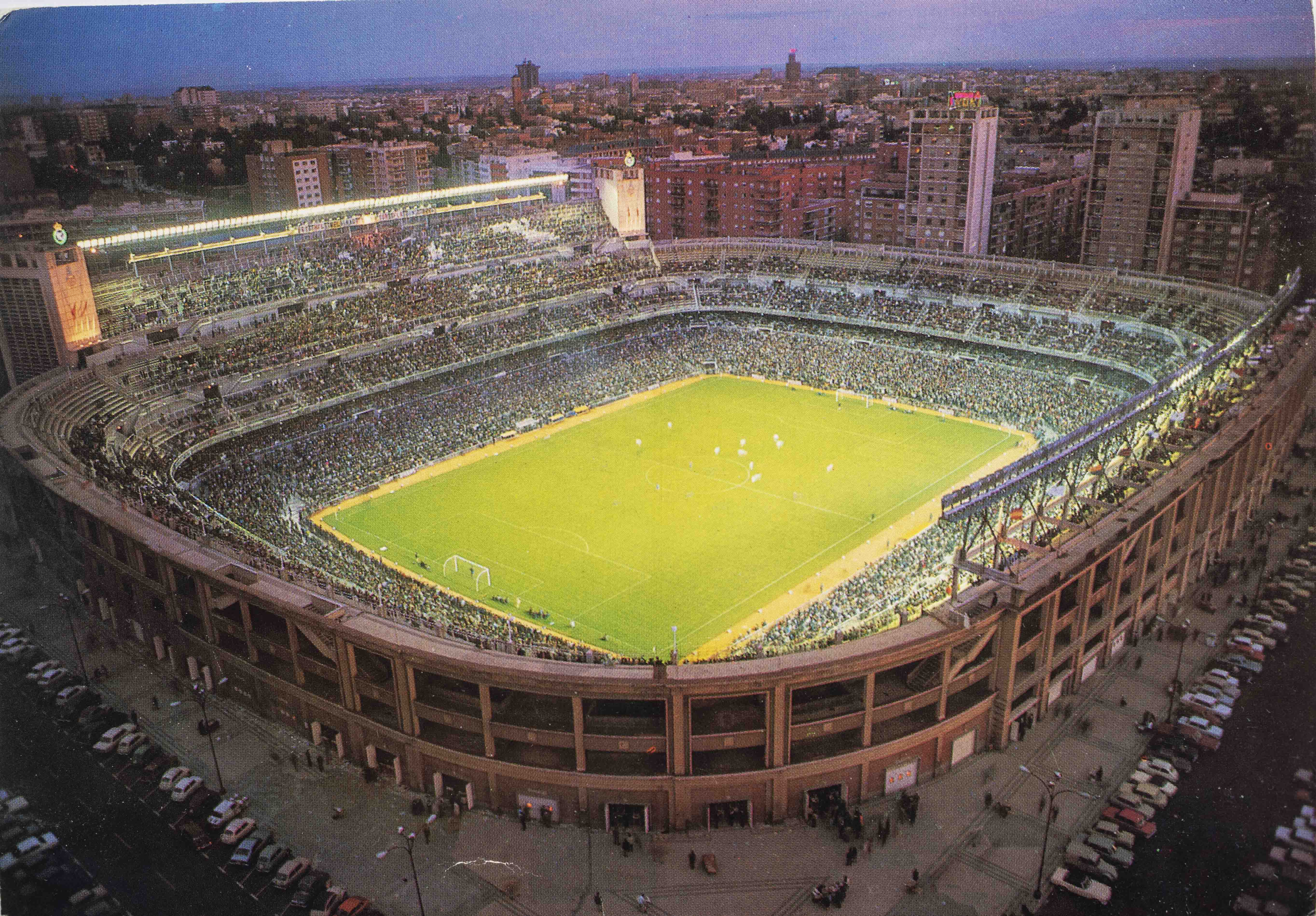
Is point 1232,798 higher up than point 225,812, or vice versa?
point 225,812

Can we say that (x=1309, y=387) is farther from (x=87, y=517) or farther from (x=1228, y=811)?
(x=87, y=517)

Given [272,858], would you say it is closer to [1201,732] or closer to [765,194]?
[1201,732]

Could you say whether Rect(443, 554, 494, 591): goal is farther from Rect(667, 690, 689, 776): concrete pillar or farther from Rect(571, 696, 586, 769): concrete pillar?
Rect(667, 690, 689, 776): concrete pillar

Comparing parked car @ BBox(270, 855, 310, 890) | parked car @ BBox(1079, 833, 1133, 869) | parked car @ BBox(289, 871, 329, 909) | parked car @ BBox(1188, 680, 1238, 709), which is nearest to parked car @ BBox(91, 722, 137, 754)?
parked car @ BBox(270, 855, 310, 890)

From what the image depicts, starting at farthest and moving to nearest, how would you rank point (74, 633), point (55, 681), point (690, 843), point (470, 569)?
1. point (470, 569)
2. point (74, 633)
3. point (55, 681)
4. point (690, 843)

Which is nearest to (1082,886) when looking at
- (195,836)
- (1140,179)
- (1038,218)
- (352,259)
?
(195,836)

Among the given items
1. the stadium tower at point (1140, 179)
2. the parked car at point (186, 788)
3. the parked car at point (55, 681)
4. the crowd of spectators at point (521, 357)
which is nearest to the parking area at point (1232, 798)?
the crowd of spectators at point (521, 357)
